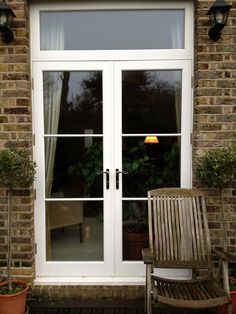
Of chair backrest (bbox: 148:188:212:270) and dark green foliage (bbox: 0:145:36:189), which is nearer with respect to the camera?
dark green foliage (bbox: 0:145:36:189)

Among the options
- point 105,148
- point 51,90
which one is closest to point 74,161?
point 105,148

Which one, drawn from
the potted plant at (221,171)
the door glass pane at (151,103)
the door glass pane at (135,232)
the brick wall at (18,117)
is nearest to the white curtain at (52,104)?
the brick wall at (18,117)

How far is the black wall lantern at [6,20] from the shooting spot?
2.69m

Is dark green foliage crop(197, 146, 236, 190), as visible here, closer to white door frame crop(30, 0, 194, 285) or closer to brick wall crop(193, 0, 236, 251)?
brick wall crop(193, 0, 236, 251)

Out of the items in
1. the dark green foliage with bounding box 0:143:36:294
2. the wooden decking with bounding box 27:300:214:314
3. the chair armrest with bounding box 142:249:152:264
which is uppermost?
the dark green foliage with bounding box 0:143:36:294

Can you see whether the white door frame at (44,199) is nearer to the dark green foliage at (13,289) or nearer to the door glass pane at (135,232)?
the door glass pane at (135,232)

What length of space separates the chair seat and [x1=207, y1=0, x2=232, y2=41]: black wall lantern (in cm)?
202

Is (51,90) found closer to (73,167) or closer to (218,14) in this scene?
(73,167)

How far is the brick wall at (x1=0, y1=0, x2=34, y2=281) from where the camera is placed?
2.92m

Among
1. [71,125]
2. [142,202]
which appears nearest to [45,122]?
[71,125]

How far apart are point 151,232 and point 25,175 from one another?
1.11 m

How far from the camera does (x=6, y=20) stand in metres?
2.73

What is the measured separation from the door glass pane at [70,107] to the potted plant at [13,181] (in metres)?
0.46

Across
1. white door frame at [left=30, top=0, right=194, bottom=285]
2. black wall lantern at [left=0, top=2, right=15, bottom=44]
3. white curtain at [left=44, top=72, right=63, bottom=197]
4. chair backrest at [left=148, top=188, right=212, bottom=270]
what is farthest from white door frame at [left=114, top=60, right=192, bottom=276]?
black wall lantern at [left=0, top=2, right=15, bottom=44]
